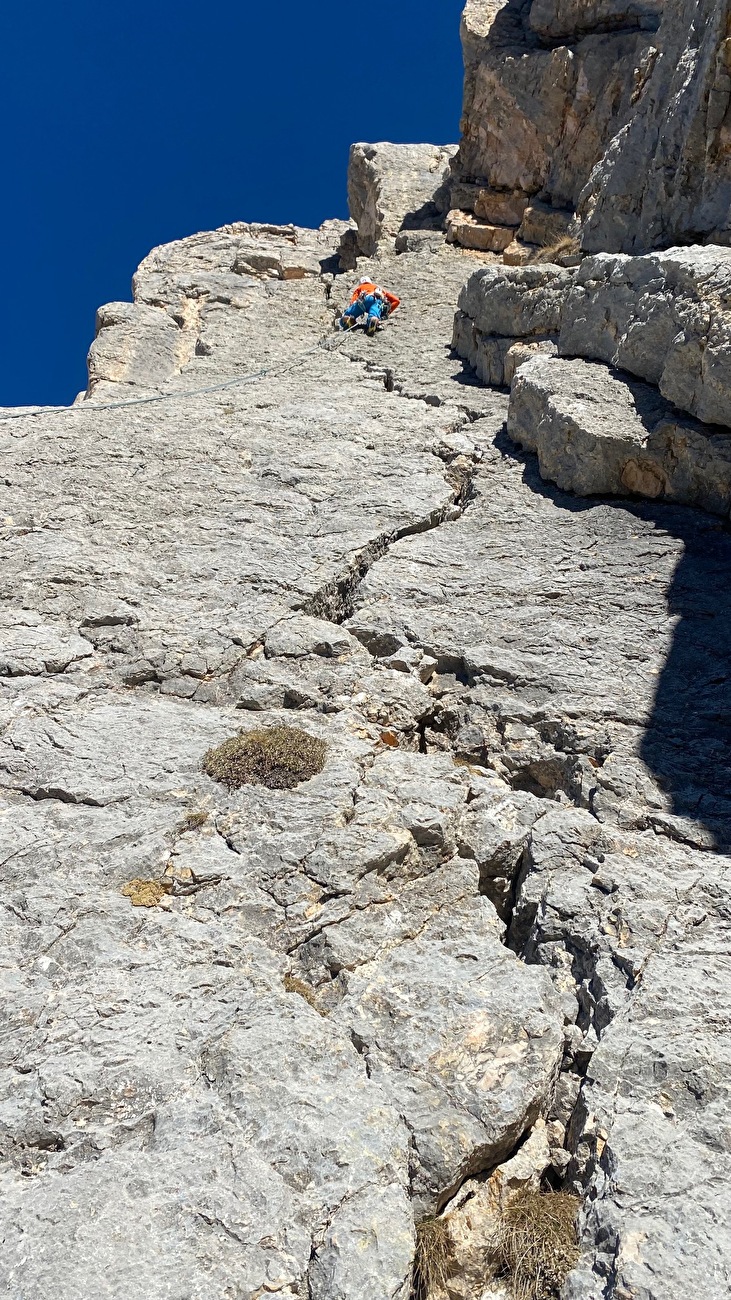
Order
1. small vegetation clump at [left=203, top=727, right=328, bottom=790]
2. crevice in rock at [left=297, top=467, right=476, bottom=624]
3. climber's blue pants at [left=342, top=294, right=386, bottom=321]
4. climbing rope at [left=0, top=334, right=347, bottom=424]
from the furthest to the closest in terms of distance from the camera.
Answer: climber's blue pants at [left=342, top=294, right=386, bottom=321] → climbing rope at [left=0, top=334, right=347, bottom=424] → crevice in rock at [left=297, top=467, right=476, bottom=624] → small vegetation clump at [left=203, top=727, right=328, bottom=790]

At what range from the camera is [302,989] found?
5445 millimetres

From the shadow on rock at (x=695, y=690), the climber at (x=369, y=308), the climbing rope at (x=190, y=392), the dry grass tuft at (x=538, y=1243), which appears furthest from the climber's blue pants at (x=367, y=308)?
the dry grass tuft at (x=538, y=1243)

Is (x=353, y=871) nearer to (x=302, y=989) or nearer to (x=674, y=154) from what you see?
(x=302, y=989)

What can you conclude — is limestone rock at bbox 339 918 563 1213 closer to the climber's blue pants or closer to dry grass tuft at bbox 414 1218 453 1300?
dry grass tuft at bbox 414 1218 453 1300

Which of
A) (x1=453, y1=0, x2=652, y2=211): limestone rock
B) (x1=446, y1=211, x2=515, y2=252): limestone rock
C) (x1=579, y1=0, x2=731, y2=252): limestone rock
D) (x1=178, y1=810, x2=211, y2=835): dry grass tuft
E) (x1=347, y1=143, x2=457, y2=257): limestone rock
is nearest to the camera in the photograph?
(x1=178, y1=810, x2=211, y2=835): dry grass tuft

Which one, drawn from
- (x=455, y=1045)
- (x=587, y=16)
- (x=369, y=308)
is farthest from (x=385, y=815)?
(x=587, y=16)

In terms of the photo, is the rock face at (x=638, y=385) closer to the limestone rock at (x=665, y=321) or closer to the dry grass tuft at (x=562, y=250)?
the limestone rock at (x=665, y=321)

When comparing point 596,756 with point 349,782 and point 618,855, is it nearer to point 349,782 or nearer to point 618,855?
point 618,855

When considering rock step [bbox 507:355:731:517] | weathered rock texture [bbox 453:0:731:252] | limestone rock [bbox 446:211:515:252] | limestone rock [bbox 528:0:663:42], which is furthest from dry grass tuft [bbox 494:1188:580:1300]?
limestone rock [bbox 528:0:663:42]

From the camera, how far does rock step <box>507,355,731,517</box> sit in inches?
382

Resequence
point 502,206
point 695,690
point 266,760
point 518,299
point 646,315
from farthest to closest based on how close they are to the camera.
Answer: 1. point 502,206
2. point 518,299
3. point 646,315
4. point 695,690
5. point 266,760

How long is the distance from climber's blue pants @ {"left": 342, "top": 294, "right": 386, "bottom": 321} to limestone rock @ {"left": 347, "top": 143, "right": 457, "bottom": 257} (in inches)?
290

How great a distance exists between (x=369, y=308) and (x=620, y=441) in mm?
9682

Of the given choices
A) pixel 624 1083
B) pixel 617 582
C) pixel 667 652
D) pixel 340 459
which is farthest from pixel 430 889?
pixel 340 459
